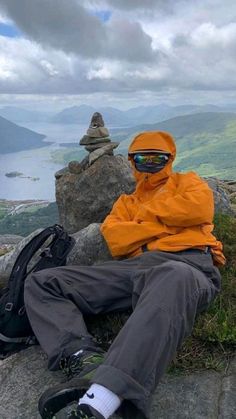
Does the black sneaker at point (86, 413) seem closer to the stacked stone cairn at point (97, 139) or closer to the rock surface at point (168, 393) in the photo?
the rock surface at point (168, 393)

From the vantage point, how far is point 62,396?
3.79 metres

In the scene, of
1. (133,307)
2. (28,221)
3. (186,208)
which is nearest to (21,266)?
(133,307)

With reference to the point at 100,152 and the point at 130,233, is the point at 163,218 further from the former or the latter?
the point at 100,152

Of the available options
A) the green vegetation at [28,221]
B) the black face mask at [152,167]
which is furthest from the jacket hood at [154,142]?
the green vegetation at [28,221]

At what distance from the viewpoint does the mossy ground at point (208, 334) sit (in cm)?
499

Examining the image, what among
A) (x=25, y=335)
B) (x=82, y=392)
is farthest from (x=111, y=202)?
(x=82, y=392)

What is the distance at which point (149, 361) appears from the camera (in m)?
3.77

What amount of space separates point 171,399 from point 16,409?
5.60ft

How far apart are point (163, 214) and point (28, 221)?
511 feet

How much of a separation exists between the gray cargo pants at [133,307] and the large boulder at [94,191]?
5.49 metres

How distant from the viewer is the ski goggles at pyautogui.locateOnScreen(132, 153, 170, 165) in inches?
265

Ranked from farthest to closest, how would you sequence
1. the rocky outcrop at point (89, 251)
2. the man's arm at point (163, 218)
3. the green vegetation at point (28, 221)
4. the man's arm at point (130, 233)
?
the green vegetation at point (28, 221) < the rocky outcrop at point (89, 251) < the man's arm at point (130, 233) < the man's arm at point (163, 218)

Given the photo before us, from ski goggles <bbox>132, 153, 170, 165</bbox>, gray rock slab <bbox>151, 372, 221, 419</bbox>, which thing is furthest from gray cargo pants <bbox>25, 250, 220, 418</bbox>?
ski goggles <bbox>132, 153, 170, 165</bbox>

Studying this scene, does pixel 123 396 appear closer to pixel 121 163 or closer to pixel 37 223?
pixel 121 163
